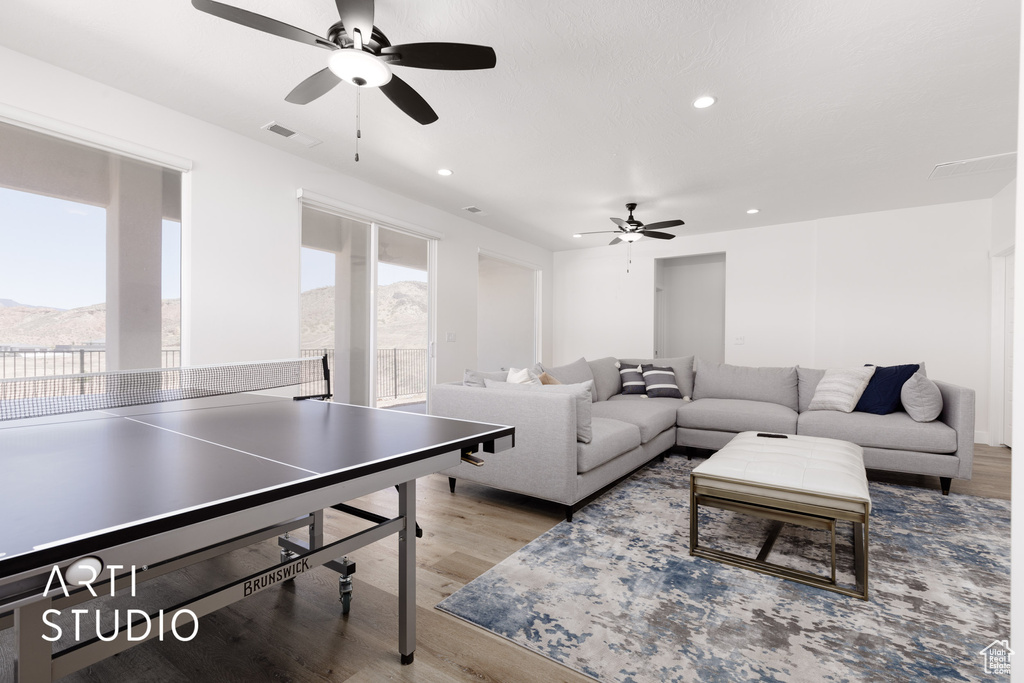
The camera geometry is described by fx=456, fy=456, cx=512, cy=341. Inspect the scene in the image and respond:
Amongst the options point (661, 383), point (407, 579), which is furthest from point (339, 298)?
point (661, 383)

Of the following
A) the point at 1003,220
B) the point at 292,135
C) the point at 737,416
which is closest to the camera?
the point at 292,135

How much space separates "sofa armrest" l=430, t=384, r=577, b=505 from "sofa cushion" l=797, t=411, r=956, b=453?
2.45m

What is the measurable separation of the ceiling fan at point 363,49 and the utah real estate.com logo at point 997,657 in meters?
2.86

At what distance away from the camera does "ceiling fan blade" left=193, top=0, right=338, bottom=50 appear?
1643 mm

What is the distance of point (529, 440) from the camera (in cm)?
290

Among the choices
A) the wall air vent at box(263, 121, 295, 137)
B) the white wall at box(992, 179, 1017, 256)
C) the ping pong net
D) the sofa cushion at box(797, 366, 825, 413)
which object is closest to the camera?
the ping pong net

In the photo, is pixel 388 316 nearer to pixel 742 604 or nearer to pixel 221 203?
pixel 221 203

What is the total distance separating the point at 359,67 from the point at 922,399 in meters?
4.52

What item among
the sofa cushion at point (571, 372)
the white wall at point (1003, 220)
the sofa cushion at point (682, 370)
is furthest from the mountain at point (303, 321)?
the white wall at point (1003, 220)

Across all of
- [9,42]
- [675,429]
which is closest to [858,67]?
[675,429]

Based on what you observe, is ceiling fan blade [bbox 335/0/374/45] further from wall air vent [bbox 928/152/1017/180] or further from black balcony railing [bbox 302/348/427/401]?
wall air vent [bbox 928/152/1017/180]

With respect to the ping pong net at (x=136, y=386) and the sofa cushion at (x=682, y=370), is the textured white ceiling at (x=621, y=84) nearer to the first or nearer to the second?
the ping pong net at (x=136, y=386)

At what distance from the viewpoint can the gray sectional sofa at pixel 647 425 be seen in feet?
9.35

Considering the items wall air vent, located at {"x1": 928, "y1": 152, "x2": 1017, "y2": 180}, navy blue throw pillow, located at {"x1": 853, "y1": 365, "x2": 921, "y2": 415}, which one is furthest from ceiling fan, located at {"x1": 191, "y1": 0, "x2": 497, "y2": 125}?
wall air vent, located at {"x1": 928, "y1": 152, "x2": 1017, "y2": 180}
